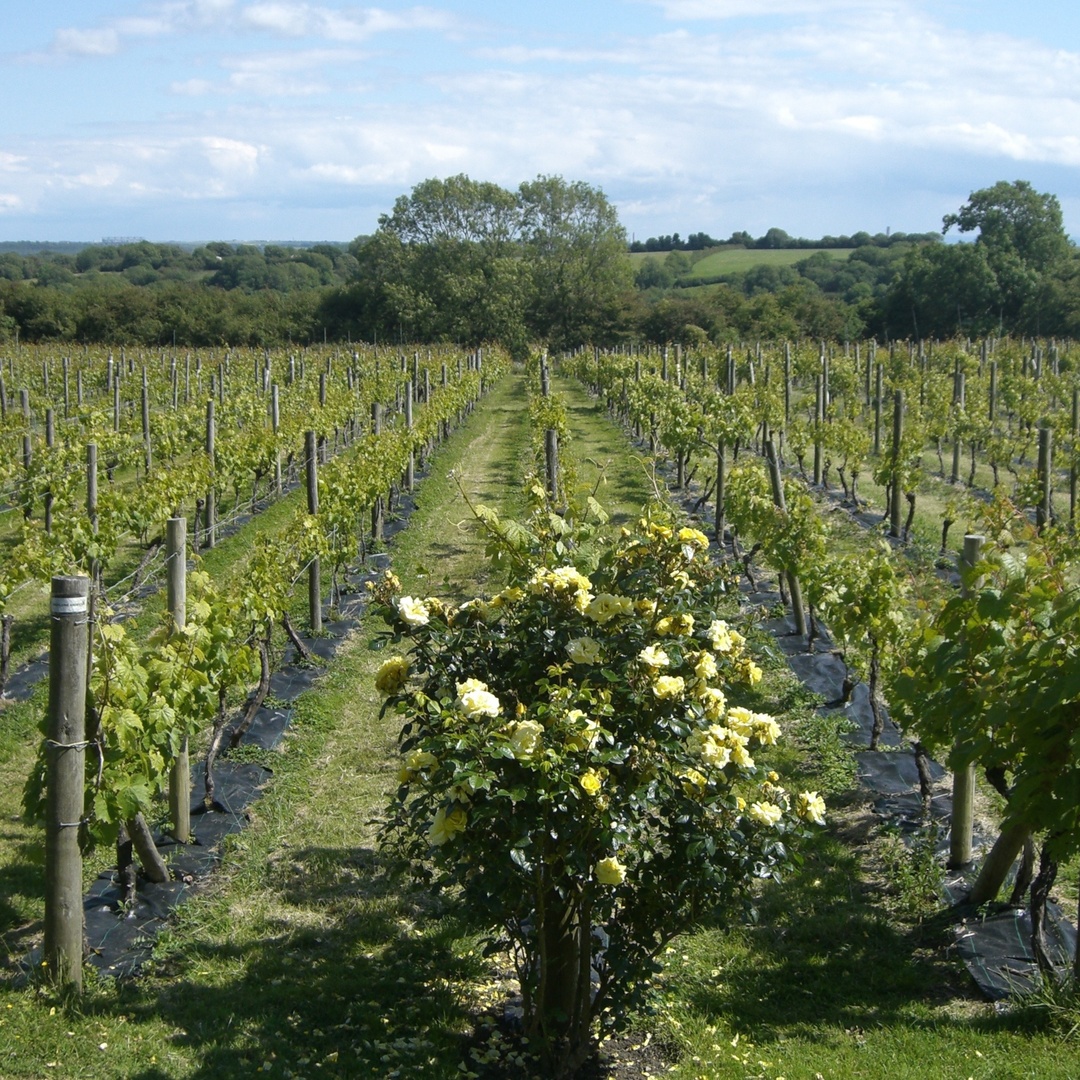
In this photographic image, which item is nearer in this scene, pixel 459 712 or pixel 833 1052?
pixel 459 712

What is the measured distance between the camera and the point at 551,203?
198ft

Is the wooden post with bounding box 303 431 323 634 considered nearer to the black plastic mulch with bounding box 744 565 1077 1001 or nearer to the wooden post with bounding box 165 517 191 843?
the wooden post with bounding box 165 517 191 843

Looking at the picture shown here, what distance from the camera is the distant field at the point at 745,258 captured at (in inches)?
3386

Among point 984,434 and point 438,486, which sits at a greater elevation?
point 984,434

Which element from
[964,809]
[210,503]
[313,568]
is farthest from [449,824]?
[210,503]

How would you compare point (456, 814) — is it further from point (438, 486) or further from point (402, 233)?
point (402, 233)

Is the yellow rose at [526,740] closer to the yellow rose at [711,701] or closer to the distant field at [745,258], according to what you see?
the yellow rose at [711,701]

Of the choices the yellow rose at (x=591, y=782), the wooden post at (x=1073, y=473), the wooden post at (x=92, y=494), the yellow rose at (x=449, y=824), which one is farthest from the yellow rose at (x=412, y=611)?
the wooden post at (x=1073, y=473)

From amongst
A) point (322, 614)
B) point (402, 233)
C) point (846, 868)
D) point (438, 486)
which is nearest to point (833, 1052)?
point (846, 868)

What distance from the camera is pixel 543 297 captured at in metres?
57.4

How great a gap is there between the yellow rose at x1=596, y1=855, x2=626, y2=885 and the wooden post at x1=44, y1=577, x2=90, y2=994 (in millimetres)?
2269

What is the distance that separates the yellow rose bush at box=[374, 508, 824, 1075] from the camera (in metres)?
3.29

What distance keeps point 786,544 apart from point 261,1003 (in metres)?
5.69

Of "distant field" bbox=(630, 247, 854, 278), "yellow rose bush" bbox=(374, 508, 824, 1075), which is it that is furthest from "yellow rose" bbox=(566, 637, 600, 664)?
"distant field" bbox=(630, 247, 854, 278)
